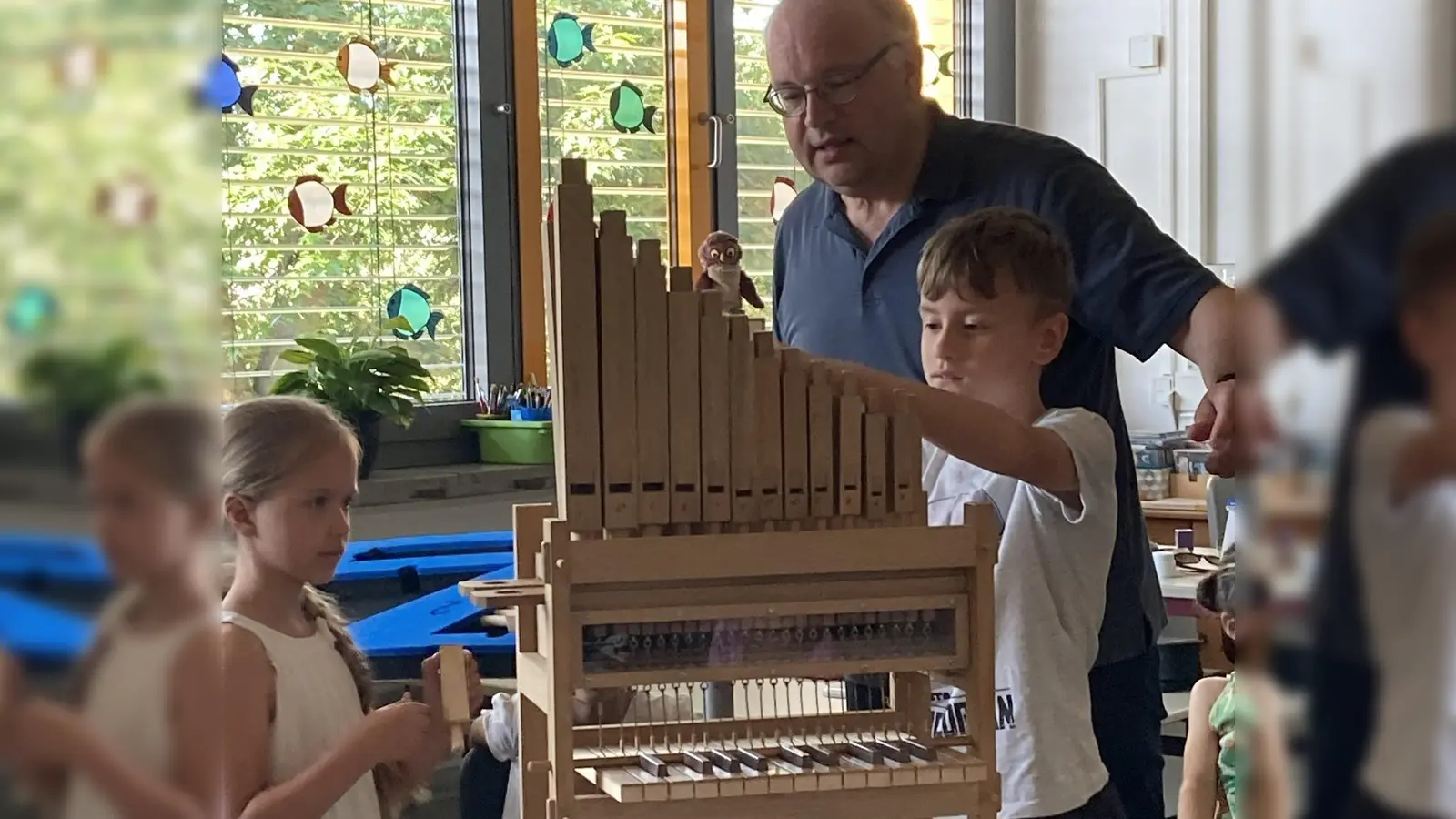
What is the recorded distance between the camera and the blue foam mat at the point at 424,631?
137cm

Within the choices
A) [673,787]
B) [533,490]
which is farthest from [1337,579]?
[533,490]

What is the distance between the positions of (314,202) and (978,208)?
4.89ft

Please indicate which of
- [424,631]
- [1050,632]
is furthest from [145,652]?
[424,631]

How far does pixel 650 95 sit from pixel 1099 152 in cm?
121

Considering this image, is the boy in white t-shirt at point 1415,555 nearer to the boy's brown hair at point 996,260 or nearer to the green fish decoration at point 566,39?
the boy's brown hair at point 996,260

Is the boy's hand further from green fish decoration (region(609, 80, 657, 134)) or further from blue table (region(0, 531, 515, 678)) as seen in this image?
green fish decoration (region(609, 80, 657, 134))

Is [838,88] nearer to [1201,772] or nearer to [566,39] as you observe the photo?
[1201,772]

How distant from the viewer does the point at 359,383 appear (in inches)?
95.4

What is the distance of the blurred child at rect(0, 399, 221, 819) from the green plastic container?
2559 millimetres

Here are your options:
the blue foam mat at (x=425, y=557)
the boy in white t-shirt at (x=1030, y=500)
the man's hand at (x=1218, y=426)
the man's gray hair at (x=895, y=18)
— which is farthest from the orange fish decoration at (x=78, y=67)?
the blue foam mat at (x=425, y=557)

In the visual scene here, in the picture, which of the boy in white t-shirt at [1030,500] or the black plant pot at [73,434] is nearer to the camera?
the black plant pot at [73,434]

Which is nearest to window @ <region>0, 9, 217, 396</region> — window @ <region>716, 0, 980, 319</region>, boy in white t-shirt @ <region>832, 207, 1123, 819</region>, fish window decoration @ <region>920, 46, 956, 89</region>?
boy in white t-shirt @ <region>832, 207, 1123, 819</region>

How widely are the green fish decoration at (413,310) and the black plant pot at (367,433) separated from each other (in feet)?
0.80

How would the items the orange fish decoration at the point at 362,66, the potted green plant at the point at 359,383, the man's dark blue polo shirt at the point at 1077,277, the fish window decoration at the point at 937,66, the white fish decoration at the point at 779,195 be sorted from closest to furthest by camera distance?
the man's dark blue polo shirt at the point at 1077,277 < the potted green plant at the point at 359,383 < the orange fish decoration at the point at 362,66 < the white fish decoration at the point at 779,195 < the fish window decoration at the point at 937,66
